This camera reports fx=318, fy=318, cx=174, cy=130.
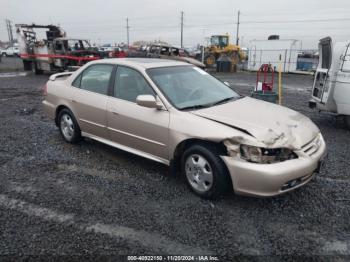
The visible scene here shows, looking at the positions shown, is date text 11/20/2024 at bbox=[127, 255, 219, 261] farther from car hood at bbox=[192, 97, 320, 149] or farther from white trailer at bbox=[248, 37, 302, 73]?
white trailer at bbox=[248, 37, 302, 73]

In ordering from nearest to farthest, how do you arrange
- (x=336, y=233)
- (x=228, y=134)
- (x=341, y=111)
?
(x=336, y=233)
(x=228, y=134)
(x=341, y=111)

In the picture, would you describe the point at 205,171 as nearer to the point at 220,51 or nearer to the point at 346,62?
the point at 346,62

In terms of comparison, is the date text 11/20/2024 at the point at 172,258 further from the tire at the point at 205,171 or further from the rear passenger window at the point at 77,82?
the rear passenger window at the point at 77,82

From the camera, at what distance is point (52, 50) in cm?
1775

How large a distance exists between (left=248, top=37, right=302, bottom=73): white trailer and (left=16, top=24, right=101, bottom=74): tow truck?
1313 centimetres

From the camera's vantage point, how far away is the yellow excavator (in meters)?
26.8

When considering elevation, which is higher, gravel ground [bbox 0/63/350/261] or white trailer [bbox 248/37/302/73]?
white trailer [bbox 248/37/302/73]

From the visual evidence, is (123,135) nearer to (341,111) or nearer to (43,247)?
(43,247)

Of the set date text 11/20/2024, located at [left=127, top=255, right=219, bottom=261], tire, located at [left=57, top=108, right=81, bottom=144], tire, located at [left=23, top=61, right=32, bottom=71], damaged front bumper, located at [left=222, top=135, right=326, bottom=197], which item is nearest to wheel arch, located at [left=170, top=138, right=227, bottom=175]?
damaged front bumper, located at [left=222, top=135, right=326, bottom=197]

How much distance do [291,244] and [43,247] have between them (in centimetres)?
228

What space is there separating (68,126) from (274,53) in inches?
893

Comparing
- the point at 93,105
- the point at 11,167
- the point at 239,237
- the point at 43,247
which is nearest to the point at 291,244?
the point at 239,237

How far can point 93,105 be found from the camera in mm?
4828

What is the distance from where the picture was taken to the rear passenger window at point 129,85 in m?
4.27
